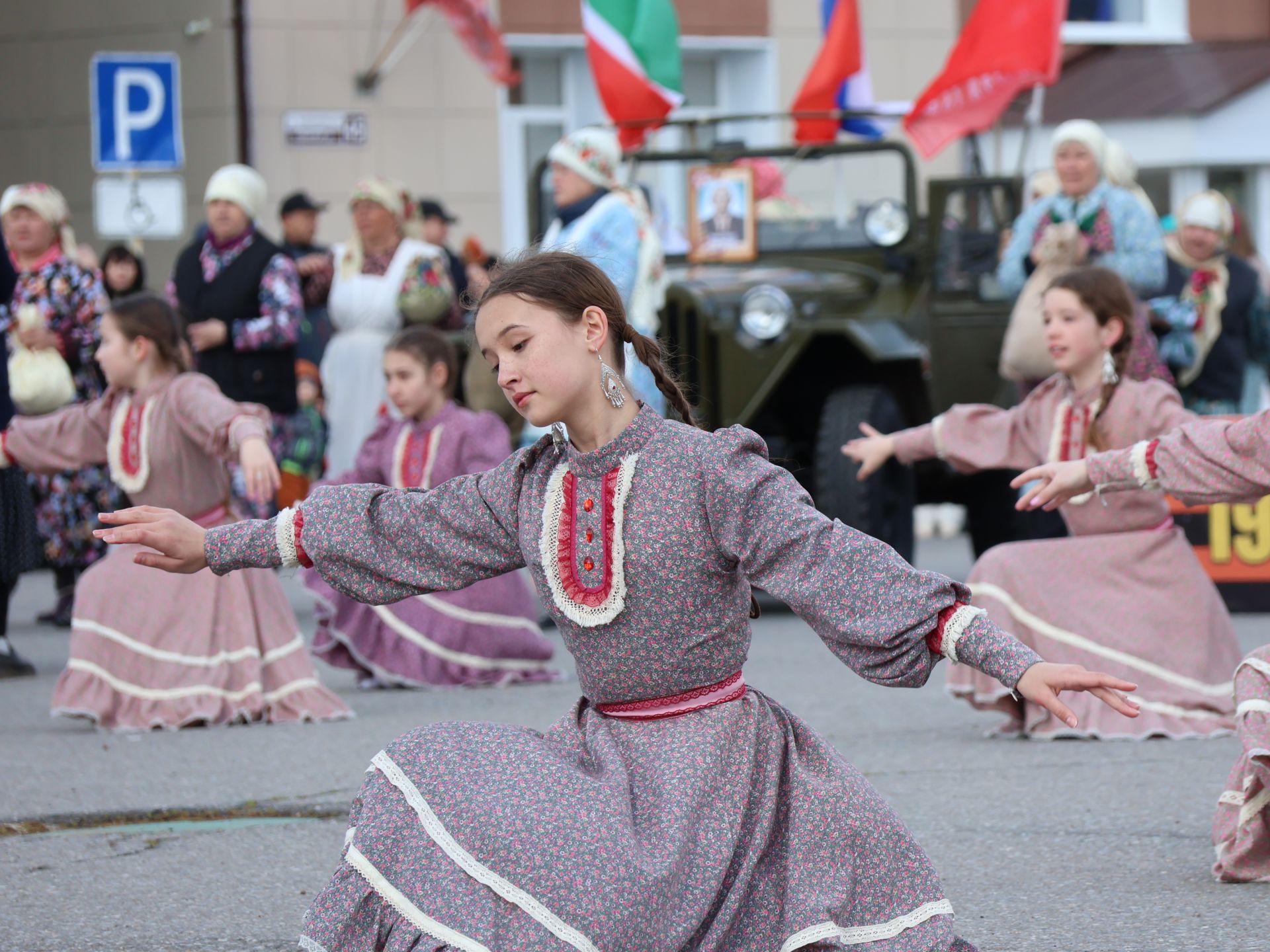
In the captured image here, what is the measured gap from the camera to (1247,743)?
382 cm

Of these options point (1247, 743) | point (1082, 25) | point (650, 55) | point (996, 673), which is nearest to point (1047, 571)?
point (1247, 743)

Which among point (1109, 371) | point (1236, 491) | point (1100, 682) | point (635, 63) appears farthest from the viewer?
point (635, 63)

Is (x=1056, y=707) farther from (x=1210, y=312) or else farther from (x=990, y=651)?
(x=1210, y=312)

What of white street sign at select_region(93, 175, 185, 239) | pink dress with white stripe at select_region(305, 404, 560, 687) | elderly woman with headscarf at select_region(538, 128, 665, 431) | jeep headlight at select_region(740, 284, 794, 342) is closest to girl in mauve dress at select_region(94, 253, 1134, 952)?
pink dress with white stripe at select_region(305, 404, 560, 687)

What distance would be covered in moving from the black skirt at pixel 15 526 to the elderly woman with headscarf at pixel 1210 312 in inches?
189

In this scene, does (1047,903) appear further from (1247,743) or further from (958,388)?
(958,388)

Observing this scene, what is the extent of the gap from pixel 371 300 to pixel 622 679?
19.3ft

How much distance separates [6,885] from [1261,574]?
19.6 feet

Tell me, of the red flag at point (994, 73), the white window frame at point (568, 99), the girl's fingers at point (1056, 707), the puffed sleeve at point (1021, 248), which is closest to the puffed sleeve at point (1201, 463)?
the girl's fingers at point (1056, 707)

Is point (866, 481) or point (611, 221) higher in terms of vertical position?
point (611, 221)

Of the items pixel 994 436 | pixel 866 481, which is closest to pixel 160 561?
pixel 994 436

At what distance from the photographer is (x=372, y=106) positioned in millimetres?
15836

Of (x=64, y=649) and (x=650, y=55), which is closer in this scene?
(x=64, y=649)

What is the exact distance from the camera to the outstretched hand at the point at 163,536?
3.42m
